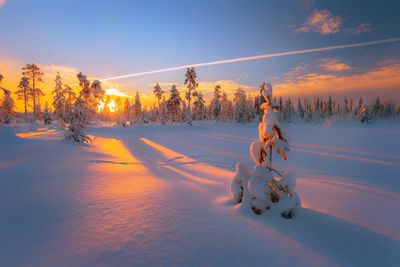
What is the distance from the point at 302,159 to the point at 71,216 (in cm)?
1913

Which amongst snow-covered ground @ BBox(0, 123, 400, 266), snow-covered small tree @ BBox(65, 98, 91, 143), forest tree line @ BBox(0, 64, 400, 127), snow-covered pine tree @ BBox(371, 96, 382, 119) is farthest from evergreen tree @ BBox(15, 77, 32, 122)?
snow-covered pine tree @ BBox(371, 96, 382, 119)

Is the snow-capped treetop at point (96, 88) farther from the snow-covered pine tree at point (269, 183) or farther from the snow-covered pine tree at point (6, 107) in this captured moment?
the snow-covered pine tree at point (269, 183)

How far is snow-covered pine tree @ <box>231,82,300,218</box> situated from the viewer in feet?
19.0

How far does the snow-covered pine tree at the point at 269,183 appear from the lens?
227 inches

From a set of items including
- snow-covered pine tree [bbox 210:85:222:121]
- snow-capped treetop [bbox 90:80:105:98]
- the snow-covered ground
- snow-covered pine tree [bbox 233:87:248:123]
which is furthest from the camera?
snow-covered pine tree [bbox 210:85:222:121]

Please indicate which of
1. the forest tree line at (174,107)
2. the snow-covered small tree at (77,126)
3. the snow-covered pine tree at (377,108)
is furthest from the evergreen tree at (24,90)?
the snow-covered pine tree at (377,108)

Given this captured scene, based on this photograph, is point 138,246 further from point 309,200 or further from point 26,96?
point 26,96

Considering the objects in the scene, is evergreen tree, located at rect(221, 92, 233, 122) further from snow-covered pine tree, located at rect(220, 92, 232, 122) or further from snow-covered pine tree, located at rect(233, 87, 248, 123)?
snow-covered pine tree, located at rect(233, 87, 248, 123)

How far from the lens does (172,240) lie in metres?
4.70

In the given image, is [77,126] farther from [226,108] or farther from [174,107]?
[226,108]

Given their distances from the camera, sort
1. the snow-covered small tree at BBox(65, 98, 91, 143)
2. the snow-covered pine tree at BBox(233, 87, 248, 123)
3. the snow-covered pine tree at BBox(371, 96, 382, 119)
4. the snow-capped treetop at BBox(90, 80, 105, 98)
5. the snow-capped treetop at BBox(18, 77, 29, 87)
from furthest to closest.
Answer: the snow-covered pine tree at BBox(371, 96, 382, 119) < the snow-covered pine tree at BBox(233, 87, 248, 123) < the snow-capped treetop at BBox(18, 77, 29, 87) < the snow-capped treetop at BBox(90, 80, 105, 98) < the snow-covered small tree at BBox(65, 98, 91, 143)

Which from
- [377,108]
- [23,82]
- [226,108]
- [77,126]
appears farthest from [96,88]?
[377,108]

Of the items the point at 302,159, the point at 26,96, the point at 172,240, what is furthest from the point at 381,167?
the point at 26,96

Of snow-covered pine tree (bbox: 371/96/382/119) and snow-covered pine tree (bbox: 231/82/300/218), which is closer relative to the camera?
snow-covered pine tree (bbox: 231/82/300/218)
